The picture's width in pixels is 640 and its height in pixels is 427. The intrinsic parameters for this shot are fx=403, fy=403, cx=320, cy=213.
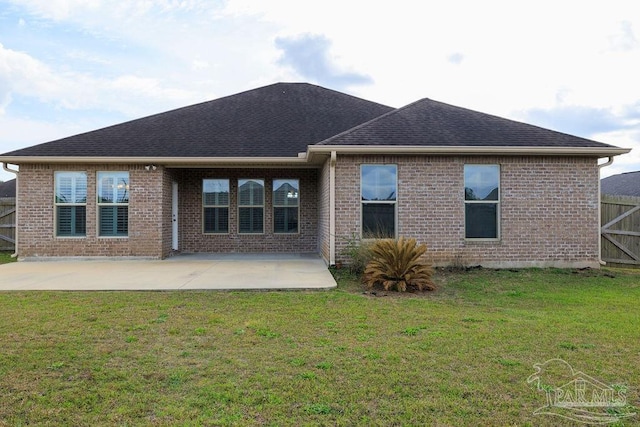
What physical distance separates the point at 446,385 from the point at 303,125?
37.2ft

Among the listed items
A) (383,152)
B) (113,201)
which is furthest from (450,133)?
(113,201)

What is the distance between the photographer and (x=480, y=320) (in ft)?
17.6

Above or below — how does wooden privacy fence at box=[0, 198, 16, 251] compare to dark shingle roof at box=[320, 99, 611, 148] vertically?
below

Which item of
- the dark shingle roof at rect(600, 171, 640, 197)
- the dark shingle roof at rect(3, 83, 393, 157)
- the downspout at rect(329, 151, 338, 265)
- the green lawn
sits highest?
the dark shingle roof at rect(3, 83, 393, 157)

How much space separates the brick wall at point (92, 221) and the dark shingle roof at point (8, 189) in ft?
49.4

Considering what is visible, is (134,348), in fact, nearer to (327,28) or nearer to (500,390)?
(500,390)

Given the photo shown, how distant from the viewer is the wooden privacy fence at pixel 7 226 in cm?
1442

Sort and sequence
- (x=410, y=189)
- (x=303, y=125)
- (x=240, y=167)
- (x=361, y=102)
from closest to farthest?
(x=410, y=189), (x=240, y=167), (x=303, y=125), (x=361, y=102)

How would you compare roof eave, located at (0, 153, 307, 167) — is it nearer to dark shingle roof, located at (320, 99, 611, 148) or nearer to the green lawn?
dark shingle roof, located at (320, 99, 611, 148)

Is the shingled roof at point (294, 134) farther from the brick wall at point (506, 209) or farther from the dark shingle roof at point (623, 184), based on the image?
the dark shingle roof at point (623, 184)

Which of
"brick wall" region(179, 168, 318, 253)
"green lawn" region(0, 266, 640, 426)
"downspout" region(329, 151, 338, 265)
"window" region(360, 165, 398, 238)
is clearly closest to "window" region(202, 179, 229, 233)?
"brick wall" region(179, 168, 318, 253)

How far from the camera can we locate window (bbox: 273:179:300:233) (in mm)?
13078

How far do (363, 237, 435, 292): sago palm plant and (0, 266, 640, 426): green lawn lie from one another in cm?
73

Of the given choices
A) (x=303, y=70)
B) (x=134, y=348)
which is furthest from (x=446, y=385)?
(x=303, y=70)
